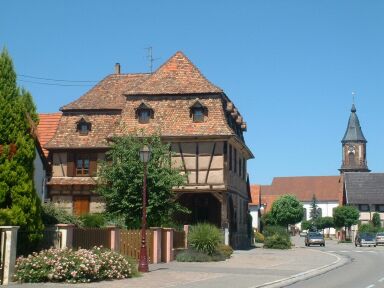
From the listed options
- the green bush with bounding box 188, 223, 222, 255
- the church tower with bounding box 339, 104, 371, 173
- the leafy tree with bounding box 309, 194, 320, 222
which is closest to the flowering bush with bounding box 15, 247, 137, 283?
the green bush with bounding box 188, 223, 222, 255

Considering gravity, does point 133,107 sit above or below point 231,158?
above

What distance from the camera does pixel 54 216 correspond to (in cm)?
2323

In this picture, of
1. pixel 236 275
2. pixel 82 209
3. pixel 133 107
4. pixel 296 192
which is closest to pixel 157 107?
pixel 133 107

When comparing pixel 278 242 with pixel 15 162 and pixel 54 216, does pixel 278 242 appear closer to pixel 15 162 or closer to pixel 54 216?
pixel 54 216

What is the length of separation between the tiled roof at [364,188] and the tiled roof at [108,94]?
6075 centimetres

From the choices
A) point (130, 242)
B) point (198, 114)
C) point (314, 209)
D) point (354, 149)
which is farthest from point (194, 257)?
point (354, 149)

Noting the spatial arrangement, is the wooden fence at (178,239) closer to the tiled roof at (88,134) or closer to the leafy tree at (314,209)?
the tiled roof at (88,134)

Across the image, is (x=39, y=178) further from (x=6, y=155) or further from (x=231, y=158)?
(x=6, y=155)

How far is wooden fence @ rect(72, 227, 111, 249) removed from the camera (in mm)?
21922

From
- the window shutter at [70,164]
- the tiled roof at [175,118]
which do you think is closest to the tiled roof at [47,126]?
the window shutter at [70,164]

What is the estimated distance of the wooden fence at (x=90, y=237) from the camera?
21922 millimetres

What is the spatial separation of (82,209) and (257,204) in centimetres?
4804

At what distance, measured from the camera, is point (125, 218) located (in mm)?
31469

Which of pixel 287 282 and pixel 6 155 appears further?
pixel 287 282
